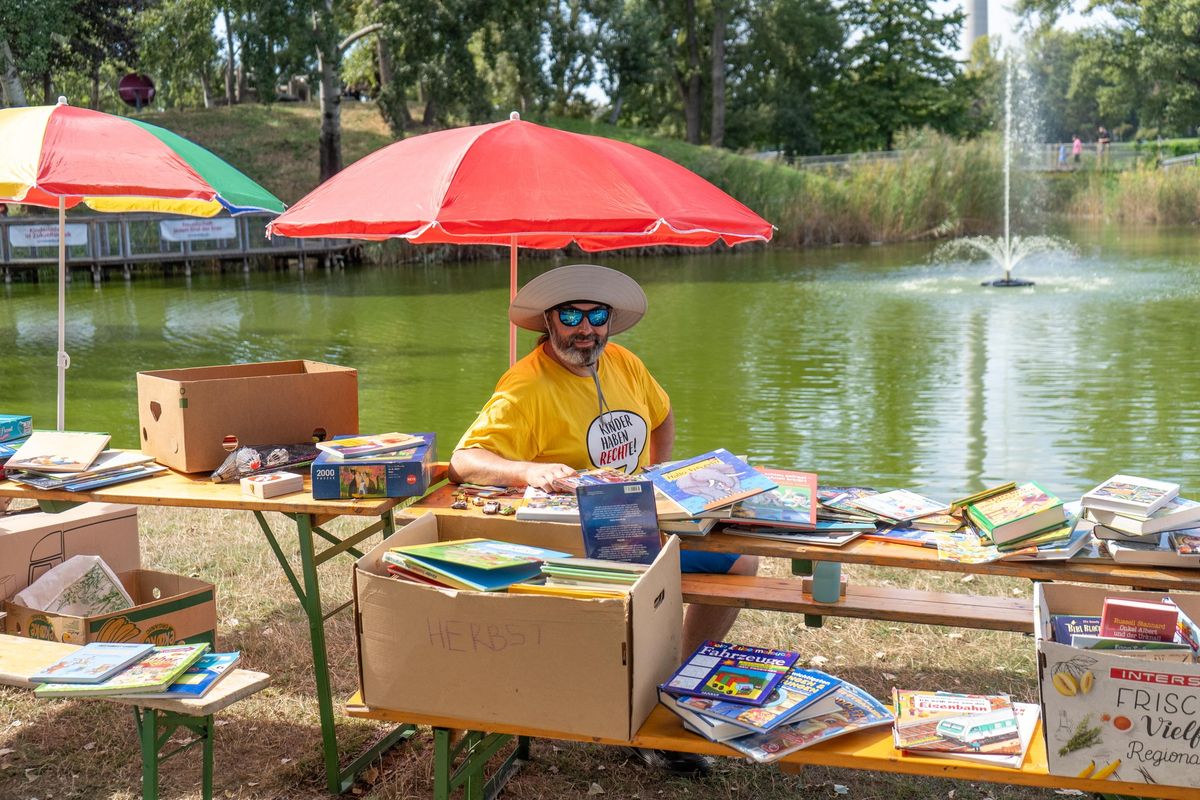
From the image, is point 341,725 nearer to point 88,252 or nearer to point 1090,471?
point 1090,471

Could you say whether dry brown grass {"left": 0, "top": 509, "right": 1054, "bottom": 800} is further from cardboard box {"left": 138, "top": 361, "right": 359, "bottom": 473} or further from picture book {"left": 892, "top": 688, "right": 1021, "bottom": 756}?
cardboard box {"left": 138, "top": 361, "right": 359, "bottom": 473}

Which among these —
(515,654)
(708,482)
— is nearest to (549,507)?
(708,482)

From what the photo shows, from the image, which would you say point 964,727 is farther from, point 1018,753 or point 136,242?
point 136,242

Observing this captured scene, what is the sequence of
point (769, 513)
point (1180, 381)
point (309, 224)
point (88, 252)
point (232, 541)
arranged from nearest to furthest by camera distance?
point (769, 513) < point (309, 224) < point (232, 541) < point (1180, 381) < point (88, 252)

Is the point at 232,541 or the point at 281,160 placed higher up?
the point at 281,160

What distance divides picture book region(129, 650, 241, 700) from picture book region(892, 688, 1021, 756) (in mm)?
1596

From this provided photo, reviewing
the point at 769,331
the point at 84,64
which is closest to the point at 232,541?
the point at 769,331

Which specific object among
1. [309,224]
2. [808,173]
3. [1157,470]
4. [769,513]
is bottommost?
[1157,470]

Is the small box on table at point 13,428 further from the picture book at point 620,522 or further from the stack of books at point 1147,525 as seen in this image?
the stack of books at point 1147,525

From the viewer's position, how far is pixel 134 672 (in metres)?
2.86

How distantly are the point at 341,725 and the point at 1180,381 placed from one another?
396 inches

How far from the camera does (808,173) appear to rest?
106 feet

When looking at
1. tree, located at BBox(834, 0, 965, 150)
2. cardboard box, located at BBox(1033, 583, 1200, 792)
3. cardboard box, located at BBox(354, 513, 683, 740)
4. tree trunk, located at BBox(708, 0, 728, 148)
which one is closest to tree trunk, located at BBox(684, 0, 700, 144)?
tree trunk, located at BBox(708, 0, 728, 148)

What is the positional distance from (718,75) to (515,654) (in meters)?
45.4
